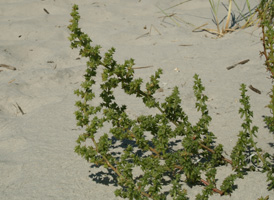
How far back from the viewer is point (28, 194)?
2.23 metres

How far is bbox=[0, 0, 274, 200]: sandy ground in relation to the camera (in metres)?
2.39

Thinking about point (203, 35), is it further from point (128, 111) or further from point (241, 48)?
point (128, 111)

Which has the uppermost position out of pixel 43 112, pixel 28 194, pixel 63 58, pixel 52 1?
pixel 52 1

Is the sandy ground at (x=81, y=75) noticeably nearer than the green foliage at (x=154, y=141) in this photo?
No

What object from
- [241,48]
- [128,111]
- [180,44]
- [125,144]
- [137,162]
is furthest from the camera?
[180,44]

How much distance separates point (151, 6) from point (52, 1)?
1470 millimetres

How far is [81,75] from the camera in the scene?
13.2 feet

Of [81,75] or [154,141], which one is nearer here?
[154,141]

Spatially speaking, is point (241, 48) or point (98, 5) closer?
point (241, 48)

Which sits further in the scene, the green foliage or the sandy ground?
the sandy ground

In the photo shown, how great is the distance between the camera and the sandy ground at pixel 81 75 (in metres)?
2.39

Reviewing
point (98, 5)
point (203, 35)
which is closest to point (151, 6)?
point (98, 5)

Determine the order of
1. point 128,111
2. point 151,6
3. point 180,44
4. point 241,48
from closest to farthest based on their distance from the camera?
point 128,111
point 241,48
point 180,44
point 151,6

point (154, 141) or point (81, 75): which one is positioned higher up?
point (81, 75)
